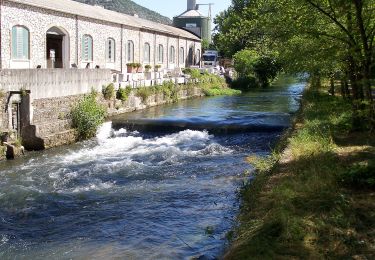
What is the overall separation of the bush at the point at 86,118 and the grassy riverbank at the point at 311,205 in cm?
1071

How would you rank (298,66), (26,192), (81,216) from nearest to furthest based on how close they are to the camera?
Answer: (81,216) → (26,192) → (298,66)

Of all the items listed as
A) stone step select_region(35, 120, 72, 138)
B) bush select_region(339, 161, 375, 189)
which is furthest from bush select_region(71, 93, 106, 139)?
bush select_region(339, 161, 375, 189)

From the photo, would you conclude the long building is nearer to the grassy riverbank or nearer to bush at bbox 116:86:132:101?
bush at bbox 116:86:132:101

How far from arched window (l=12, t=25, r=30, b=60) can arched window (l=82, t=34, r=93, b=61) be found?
19.0 ft

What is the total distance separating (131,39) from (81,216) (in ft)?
100

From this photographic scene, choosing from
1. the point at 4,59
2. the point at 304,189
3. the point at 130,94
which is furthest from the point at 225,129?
the point at 304,189

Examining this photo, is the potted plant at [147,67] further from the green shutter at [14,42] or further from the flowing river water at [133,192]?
the flowing river water at [133,192]

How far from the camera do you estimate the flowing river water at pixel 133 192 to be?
9328mm

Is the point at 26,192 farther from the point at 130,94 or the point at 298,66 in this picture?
the point at 130,94

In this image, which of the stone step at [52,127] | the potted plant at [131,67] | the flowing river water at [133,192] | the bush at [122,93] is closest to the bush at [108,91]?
the bush at [122,93]

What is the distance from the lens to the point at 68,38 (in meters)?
30.8

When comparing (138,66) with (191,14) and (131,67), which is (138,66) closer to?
(131,67)

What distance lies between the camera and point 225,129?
23141mm

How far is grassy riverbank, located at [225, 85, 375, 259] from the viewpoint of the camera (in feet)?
22.7
